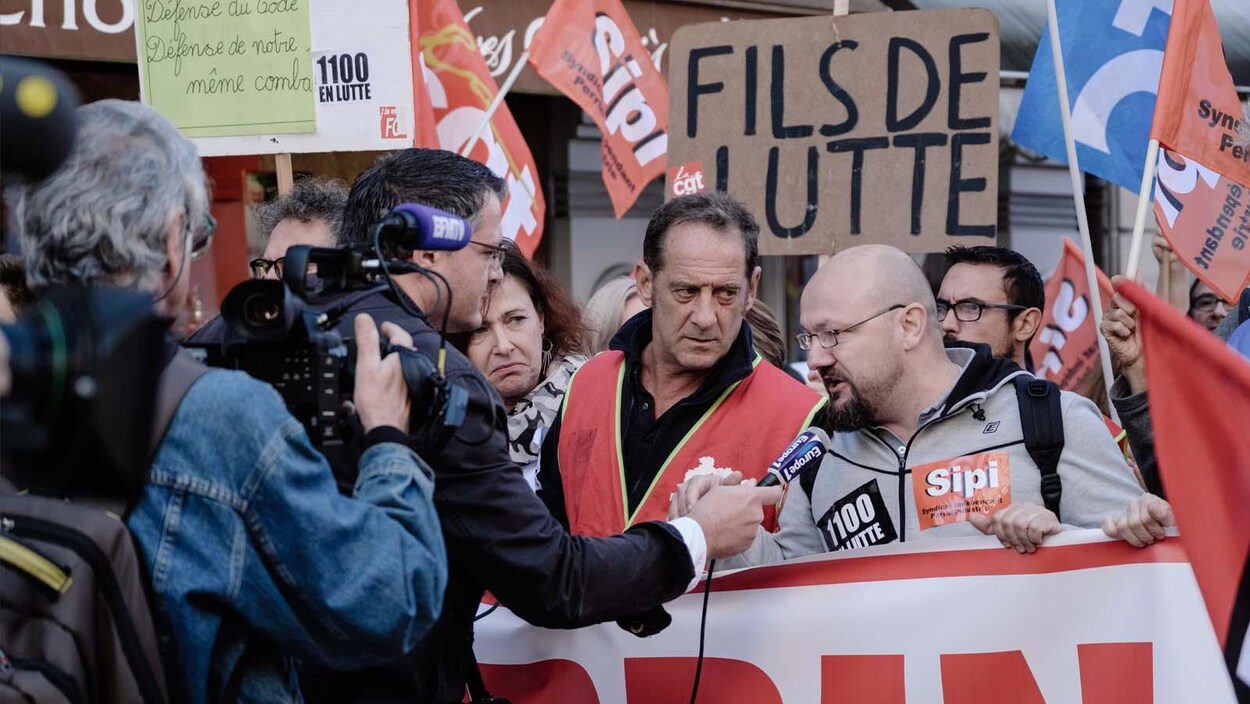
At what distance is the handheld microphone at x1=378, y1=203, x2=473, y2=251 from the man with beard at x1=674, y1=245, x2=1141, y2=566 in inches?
39.6

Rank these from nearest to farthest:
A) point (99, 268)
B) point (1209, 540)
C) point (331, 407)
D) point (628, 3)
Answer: point (99, 268)
point (331, 407)
point (1209, 540)
point (628, 3)

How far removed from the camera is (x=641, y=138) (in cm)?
675

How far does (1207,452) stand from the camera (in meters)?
2.48

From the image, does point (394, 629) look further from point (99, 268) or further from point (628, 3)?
point (628, 3)

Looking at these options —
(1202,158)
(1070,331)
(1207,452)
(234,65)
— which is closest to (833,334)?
(1207,452)

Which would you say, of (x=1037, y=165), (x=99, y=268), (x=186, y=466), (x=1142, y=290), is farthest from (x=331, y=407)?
(x=1037, y=165)

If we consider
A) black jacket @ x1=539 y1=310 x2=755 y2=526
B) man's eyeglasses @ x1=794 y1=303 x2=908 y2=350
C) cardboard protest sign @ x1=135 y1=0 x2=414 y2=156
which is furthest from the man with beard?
cardboard protest sign @ x1=135 y1=0 x2=414 y2=156

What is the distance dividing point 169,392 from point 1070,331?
5511 millimetres

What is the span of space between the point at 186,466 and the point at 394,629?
0.37m

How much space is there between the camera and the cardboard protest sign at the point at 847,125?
16.5ft

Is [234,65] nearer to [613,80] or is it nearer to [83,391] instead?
[613,80]

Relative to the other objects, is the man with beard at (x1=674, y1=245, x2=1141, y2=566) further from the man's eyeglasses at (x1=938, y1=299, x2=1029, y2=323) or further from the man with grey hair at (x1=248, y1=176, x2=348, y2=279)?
the man with grey hair at (x1=248, y1=176, x2=348, y2=279)

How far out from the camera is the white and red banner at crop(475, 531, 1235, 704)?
9.64 feet

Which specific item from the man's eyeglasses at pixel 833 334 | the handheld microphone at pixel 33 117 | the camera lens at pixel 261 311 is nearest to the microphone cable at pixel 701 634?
the man's eyeglasses at pixel 833 334
